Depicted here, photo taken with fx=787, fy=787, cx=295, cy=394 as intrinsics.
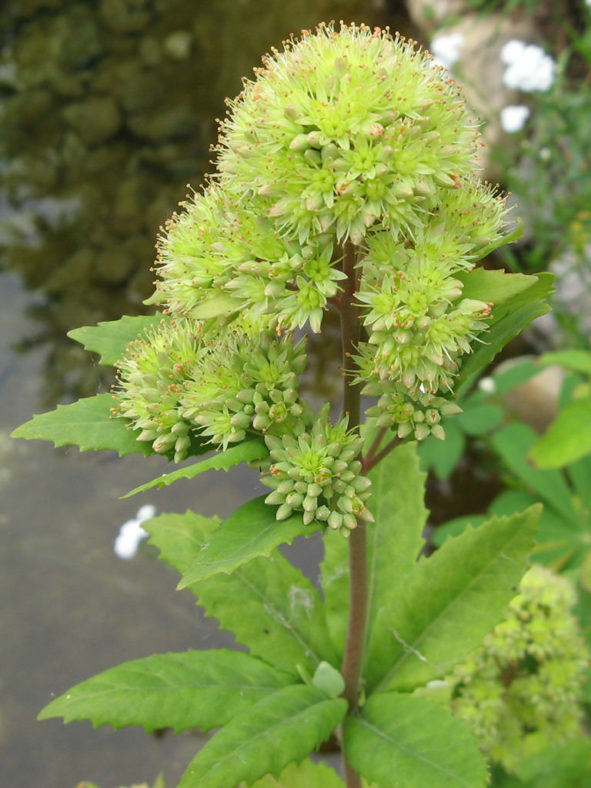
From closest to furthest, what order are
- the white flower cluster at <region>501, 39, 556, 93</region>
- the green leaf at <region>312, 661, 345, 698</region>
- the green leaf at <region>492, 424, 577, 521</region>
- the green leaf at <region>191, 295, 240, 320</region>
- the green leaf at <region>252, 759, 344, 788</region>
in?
the green leaf at <region>191, 295, 240, 320</region> < the green leaf at <region>312, 661, 345, 698</region> < the green leaf at <region>252, 759, 344, 788</region> < the green leaf at <region>492, 424, 577, 521</region> < the white flower cluster at <region>501, 39, 556, 93</region>

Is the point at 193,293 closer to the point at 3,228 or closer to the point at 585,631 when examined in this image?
the point at 585,631

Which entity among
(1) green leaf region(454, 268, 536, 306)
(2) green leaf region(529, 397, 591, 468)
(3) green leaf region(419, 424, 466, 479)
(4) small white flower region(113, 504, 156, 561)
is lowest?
(2) green leaf region(529, 397, 591, 468)

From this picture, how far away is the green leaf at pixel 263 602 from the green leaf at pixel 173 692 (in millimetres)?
43

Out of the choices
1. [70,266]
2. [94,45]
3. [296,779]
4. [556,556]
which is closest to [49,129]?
[94,45]

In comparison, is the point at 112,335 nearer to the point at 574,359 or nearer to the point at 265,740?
the point at 265,740

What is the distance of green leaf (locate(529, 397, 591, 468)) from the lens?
222 centimetres

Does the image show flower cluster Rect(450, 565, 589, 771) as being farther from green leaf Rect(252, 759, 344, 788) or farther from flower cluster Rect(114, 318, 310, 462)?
flower cluster Rect(114, 318, 310, 462)

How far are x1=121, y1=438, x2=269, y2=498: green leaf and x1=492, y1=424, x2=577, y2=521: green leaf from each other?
66.5 inches

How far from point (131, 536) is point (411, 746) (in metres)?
1.36

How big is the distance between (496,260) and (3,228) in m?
2.26

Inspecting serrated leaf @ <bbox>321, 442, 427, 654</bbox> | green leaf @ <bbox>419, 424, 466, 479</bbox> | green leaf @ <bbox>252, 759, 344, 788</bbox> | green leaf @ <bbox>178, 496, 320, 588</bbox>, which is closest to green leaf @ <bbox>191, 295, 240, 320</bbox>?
green leaf @ <bbox>178, 496, 320, 588</bbox>

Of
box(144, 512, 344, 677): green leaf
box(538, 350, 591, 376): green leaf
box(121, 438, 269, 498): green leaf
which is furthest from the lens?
box(538, 350, 591, 376): green leaf

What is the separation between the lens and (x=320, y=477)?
0.96 metres

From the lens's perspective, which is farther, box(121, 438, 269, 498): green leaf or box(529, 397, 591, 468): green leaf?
box(529, 397, 591, 468): green leaf
